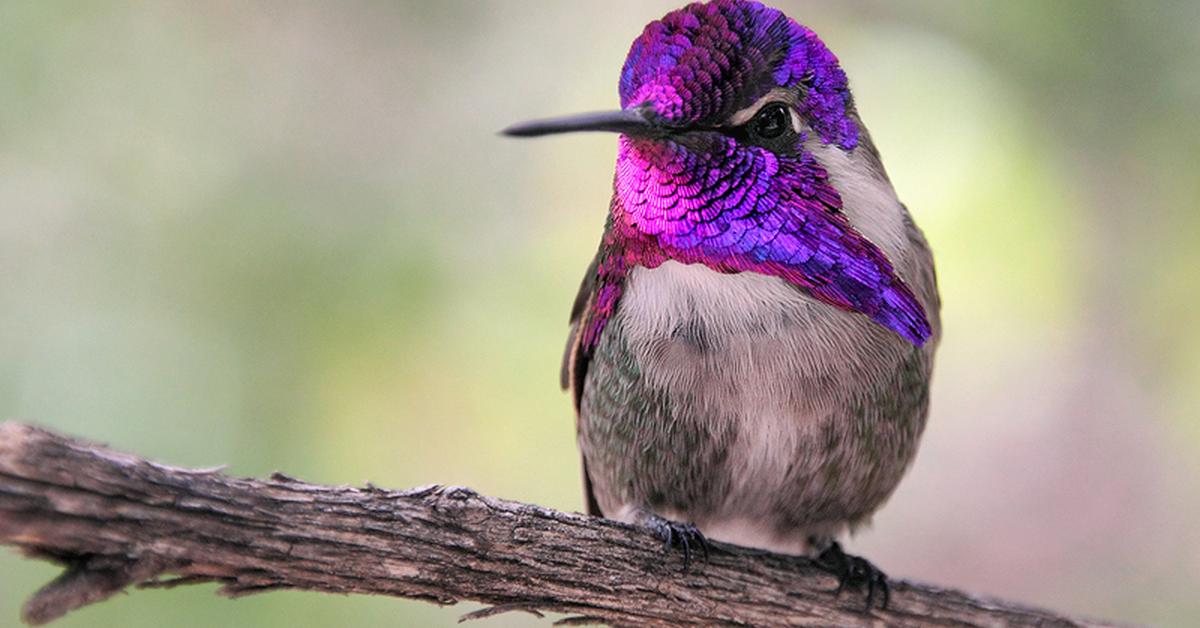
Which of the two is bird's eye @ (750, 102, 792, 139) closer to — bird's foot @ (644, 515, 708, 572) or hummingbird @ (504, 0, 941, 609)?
hummingbird @ (504, 0, 941, 609)

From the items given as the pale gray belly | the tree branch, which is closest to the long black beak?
the pale gray belly

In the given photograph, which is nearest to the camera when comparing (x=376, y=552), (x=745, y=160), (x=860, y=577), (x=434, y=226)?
(x=376, y=552)

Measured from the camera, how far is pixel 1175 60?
4188 mm

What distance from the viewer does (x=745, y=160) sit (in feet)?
8.45

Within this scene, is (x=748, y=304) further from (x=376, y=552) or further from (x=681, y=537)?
(x=376, y=552)

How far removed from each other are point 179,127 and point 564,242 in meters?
1.30

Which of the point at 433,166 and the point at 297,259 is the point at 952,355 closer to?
the point at 433,166

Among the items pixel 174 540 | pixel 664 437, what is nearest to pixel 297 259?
pixel 664 437

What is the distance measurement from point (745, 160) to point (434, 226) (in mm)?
1755

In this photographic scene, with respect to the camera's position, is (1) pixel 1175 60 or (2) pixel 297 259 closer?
(2) pixel 297 259

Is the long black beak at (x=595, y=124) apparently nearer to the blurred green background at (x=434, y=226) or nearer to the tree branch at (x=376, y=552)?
the tree branch at (x=376, y=552)

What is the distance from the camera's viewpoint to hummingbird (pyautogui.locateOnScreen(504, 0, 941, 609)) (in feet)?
8.32

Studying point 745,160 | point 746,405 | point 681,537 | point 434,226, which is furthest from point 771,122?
point 434,226

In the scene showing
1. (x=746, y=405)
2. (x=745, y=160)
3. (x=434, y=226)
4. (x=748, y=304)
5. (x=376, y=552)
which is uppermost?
A: (x=434, y=226)
